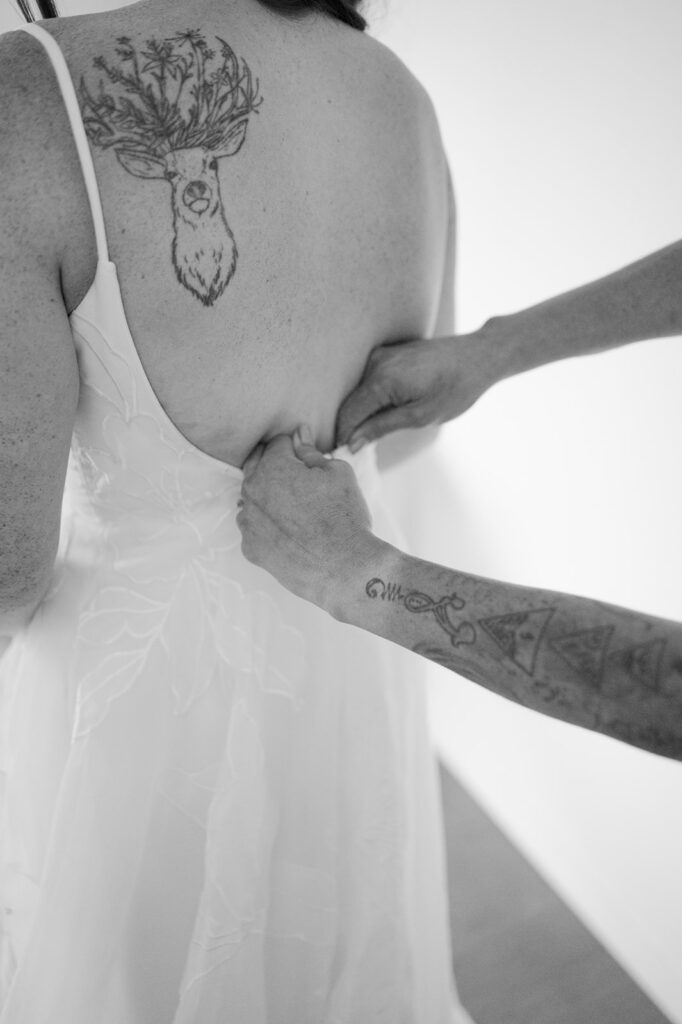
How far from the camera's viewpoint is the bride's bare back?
67cm

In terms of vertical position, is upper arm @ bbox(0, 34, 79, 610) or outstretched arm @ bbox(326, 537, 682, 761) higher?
upper arm @ bbox(0, 34, 79, 610)

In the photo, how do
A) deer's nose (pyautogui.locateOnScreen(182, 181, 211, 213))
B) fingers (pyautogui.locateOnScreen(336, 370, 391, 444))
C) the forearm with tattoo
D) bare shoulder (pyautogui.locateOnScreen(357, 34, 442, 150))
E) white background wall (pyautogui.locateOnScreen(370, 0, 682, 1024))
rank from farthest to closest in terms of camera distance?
white background wall (pyautogui.locateOnScreen(370, 0, 682, 1024)) < fingers (pyautogui.locateOnScreen(336, 370, 391, 444)) < bare shoulder (pyautogui.locateOnScreen(357, 34, 442, 150)) < deer's nose (pyautogui.locateOnScreen(182, 181, 211, 213)) < the forearm with tattoo

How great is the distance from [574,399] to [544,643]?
1113mm

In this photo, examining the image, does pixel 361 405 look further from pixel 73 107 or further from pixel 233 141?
pixel 73 107

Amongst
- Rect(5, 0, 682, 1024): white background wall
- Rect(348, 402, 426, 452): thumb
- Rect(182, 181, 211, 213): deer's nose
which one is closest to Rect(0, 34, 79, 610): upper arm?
Rect(182, 181, 211, 213): deer's nose

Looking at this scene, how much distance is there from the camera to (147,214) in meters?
0.69

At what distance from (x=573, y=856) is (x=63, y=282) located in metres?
1.80

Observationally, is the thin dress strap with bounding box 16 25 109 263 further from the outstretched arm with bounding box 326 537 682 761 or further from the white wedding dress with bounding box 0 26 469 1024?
the outstretched arm with bounding box 326 537 682 761

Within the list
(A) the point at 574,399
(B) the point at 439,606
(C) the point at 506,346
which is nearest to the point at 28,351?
(B) the point at 439,606

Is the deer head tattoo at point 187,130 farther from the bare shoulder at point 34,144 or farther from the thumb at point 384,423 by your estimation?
the thumb at point 384,423

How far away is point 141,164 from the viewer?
68 cm

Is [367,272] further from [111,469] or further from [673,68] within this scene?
[673,68]

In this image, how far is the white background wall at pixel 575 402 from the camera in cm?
140

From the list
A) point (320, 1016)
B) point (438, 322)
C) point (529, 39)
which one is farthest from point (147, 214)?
point (529, 39)
